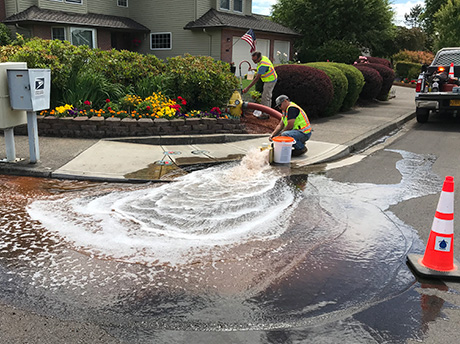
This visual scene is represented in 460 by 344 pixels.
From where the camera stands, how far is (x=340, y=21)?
101ft

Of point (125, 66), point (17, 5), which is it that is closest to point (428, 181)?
point (125, 66)

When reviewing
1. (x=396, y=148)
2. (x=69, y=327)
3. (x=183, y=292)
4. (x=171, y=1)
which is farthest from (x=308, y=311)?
Result: (x=171, y=1)

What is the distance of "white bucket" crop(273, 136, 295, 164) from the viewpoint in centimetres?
782

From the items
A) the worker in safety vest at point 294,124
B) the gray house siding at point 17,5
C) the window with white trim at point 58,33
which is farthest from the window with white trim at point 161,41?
the worker in safety vest at point 294,124

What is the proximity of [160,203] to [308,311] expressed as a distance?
280 centimetres

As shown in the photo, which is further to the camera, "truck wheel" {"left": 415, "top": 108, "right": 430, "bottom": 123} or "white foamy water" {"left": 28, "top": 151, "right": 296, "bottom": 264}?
"truck wheel" {"left": 415, "top": 108, "right": 430, "bottom": 123}

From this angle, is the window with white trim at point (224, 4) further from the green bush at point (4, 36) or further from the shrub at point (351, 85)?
the shrub at point (351, 85)

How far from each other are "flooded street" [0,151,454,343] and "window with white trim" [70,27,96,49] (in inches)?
765

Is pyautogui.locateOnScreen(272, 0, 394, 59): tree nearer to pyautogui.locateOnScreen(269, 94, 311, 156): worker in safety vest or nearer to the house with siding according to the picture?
the house with siding

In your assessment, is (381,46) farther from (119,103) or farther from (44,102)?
(44,102)

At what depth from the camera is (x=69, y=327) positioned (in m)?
3.09

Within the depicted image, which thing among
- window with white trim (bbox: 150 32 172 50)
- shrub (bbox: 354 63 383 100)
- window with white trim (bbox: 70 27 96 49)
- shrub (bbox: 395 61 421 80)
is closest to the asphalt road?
shrub (bbox: 354 63 383 100)

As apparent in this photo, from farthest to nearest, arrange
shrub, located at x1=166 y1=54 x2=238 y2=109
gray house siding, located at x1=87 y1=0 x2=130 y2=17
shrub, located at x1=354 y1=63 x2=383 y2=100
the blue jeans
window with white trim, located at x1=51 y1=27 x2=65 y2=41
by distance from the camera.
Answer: gray house siding, located at x1=87 y1=0 x2=130 y2=17
window with white trim, located at x1=51 y1=27 x2=65 y2=41
shrub, located at x1=354 y1=63 x2=383 y2=100
shrub, located at x1=166 y1=54 x2=238 y2=109
the blue jeans

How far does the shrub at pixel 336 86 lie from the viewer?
523 inches
